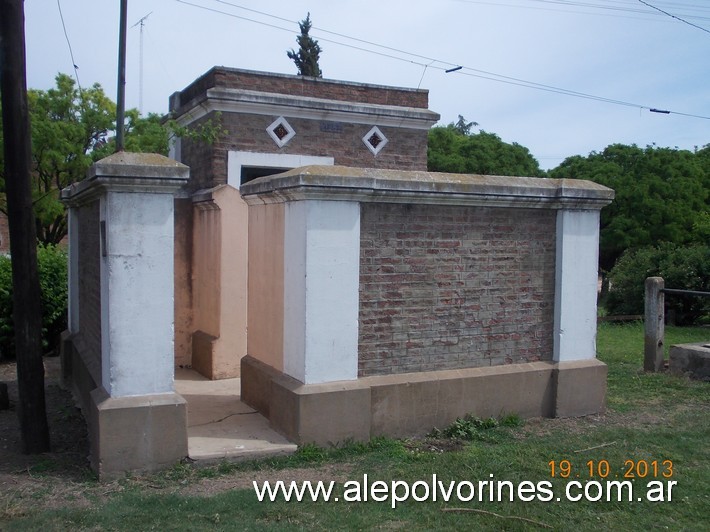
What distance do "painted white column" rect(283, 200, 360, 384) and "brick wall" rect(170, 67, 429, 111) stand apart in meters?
5.26

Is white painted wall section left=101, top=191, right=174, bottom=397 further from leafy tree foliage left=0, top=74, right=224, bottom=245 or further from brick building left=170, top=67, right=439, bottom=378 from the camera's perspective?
leafy tree foliage left=0, top=74, right=224, bottom=245

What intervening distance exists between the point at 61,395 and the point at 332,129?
5.74 metres

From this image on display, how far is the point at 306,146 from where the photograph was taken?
11320 millimetres

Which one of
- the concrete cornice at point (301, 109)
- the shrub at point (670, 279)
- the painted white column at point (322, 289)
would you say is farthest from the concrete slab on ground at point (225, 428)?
the shrub at point (670, 279)

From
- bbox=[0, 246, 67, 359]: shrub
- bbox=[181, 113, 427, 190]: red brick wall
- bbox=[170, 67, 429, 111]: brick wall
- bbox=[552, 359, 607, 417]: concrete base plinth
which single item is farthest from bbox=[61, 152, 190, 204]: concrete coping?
bbox=[0, 246, 67, 359]: shrub

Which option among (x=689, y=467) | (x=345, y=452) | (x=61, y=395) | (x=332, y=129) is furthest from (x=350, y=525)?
(x=332, y=129)

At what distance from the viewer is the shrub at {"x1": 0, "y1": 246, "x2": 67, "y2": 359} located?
38.1ft

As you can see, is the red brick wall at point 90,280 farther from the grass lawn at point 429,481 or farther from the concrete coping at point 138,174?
→ the grass lawn at point 429,481

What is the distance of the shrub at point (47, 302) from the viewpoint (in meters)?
11.6

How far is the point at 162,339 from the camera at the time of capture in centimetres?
579

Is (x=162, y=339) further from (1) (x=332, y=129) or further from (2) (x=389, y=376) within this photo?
(1) (x=332, y=129)

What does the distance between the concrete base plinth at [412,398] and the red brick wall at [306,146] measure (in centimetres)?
417

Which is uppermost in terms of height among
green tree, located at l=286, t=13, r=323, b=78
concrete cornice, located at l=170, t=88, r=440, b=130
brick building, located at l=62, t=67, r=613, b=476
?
green tree, located at l=286, t=13, r=323, b=78

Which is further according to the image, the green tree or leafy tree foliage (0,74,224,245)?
the green tree
